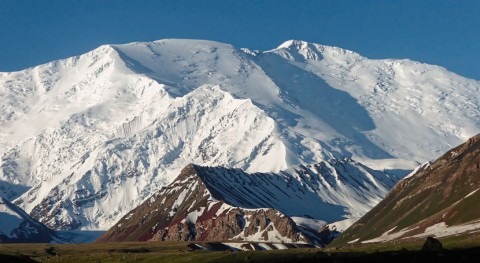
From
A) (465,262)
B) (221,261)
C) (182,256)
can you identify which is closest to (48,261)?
(182,256)

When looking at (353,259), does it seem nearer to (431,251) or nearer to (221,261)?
(431,251)

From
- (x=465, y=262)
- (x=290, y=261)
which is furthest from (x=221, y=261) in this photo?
(x=465, y=262)

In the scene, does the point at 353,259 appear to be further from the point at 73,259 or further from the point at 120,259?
the point at 73,259

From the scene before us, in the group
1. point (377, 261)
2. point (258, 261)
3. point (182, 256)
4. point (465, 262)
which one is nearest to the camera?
point (465, 262)

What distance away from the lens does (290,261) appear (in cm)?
12550

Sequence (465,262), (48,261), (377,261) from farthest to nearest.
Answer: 1. (48,261)
2. (377,261)
3. (465,262)

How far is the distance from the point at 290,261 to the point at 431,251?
57.2 ft

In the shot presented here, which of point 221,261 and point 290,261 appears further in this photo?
point 221,261

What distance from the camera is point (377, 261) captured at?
4680 inches

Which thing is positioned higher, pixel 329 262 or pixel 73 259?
pixel 73 259

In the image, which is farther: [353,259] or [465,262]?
[353,259]

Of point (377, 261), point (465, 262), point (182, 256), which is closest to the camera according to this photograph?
point (465, 262)

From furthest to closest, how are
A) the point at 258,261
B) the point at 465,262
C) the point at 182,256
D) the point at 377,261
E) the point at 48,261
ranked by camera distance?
the point at 48,261 < the point at 182,256 < the point at 258,261 < the point at 377,261 < the point at 465,262

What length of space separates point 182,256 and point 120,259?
12066mm
